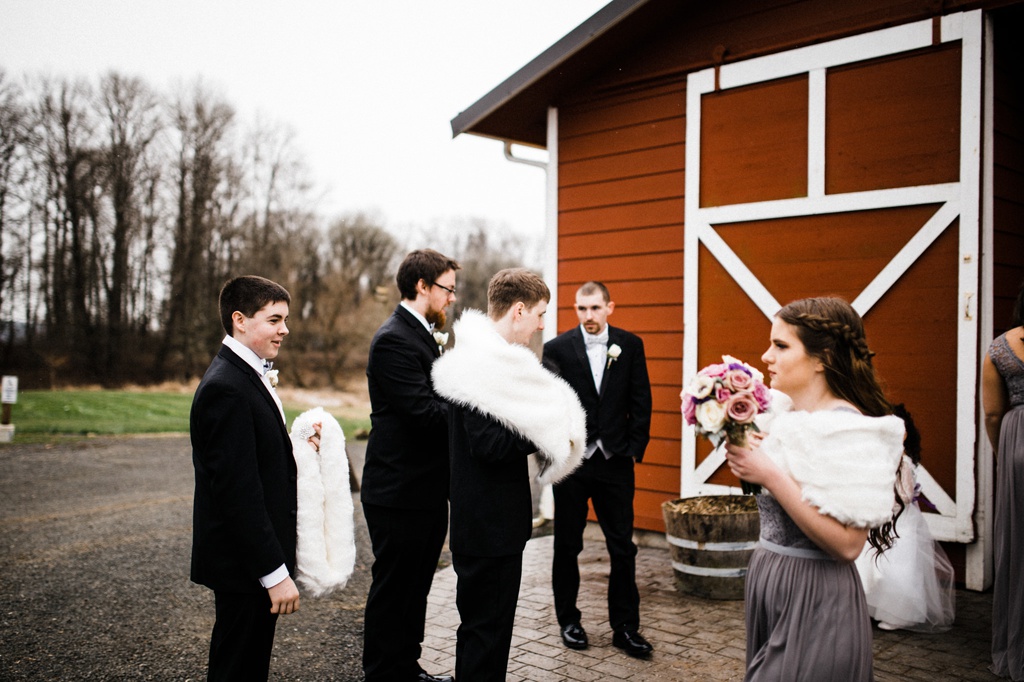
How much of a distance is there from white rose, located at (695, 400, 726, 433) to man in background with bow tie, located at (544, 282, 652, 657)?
2376mm

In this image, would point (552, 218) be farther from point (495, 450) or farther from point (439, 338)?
point (495, 450)

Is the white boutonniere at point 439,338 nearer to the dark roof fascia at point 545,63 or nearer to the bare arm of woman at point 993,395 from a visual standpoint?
the bare arm of woman at point 993,395

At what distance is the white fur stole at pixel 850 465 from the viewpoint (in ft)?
7.00

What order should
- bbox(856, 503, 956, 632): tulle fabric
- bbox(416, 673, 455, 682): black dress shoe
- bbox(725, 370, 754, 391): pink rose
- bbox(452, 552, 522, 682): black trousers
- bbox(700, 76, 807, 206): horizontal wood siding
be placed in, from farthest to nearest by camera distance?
bbox(700, 76, 807, 206): horizontal wood siding < bbox(856, 503, 956, 632): tulle fabric < bbox(416, 673, 455, 682): black dress shoe < bbox(452, 552, 522, 682): black trousers < bbox(725, 370, 754, 391): pink rose

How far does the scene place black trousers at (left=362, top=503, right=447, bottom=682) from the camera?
370cm

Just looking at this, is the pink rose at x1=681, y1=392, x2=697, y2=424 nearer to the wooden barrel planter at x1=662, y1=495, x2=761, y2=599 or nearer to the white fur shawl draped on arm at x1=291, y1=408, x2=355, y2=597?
the white fur shawl draped on arm at x1=291, y1=408, x2=355, y2=597

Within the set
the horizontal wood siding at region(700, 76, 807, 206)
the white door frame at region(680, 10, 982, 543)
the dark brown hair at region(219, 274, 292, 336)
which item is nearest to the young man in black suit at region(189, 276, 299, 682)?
the dark brown hair at region(219, 274, 292, 336)

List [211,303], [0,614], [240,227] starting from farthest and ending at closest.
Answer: [240,227] < [211,303] < [0,614]

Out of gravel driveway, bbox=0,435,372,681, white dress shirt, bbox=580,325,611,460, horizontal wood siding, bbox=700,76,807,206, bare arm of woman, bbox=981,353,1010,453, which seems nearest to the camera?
bare arm of woman, bbox=981,353,1010,453

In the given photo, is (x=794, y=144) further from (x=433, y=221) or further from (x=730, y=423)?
(x=433, y=221)

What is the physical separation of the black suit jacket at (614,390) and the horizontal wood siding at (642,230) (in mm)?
1856

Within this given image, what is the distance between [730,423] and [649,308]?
4.58 m

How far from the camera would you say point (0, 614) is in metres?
5.07

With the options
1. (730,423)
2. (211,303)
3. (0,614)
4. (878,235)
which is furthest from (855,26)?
(211,303)
